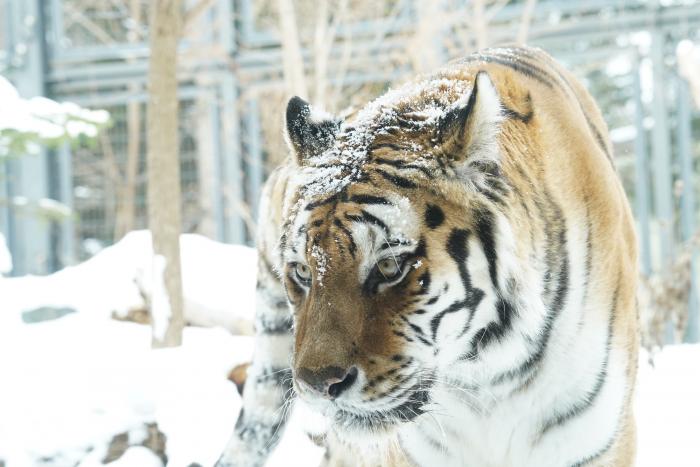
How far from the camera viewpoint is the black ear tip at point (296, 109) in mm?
2035

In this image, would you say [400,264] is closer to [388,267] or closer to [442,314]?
[388,267]

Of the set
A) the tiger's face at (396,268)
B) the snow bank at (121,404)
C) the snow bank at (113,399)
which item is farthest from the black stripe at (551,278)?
the snow bank at (113,399)

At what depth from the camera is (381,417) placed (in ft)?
6.01

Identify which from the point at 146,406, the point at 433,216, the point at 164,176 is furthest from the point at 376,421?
the point at 164,176

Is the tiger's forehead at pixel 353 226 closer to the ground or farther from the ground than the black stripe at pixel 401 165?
closer to the ground

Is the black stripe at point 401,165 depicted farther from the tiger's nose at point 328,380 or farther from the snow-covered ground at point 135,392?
the snow-covered ground at point 135,392

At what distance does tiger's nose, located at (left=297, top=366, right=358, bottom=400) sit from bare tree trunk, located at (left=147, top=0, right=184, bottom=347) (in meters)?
2.35

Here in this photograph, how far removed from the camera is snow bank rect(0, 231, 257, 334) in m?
4.56

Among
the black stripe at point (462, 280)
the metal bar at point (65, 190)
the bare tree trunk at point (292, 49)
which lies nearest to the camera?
the black stripe at point (462, 280)

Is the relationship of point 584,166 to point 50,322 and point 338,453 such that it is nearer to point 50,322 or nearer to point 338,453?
point 338,453

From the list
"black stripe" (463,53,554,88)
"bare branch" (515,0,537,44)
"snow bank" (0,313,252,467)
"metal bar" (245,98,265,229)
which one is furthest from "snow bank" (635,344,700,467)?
"metal bar" (245,98,265,229)

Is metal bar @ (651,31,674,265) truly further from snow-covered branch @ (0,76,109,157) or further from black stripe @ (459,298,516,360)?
black stripe @ (459,298,516,360)

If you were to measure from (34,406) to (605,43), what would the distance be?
602 centimetres

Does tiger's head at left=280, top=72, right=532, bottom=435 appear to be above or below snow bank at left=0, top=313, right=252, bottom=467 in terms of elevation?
above
